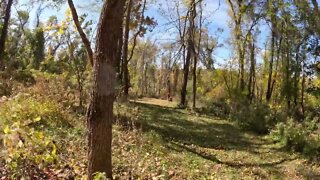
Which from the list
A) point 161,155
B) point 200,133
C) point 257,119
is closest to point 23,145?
point 161,155

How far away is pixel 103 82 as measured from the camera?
5.80 m

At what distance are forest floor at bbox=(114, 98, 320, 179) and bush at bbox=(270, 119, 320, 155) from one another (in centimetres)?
33

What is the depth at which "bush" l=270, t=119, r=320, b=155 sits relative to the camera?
12297 mm

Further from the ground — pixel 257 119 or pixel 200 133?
pixel 257 119

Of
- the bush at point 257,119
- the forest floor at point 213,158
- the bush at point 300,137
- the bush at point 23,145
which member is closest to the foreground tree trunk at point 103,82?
the bush at point 23,145

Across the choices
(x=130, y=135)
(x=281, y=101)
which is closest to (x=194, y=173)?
(x=130, y=135)

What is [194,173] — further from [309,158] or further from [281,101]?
[281,101]

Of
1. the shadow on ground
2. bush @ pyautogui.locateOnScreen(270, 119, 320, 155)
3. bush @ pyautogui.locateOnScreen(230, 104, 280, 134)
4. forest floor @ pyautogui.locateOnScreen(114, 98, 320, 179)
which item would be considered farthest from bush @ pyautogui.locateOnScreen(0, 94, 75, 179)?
bush @ pyautogui.locateOnScreen(230, 104, 280, 134)

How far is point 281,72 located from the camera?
3397cm

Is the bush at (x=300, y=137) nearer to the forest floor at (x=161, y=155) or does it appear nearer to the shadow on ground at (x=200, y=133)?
the forest floor at (x=161, y=155)

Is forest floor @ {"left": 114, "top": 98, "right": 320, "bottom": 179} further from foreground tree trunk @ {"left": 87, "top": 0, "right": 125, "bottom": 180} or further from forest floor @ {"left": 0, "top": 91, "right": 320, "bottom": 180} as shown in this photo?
foreground tree trunk @ {"left": 87, "top": 0, "right": 125, "bottom": 180}

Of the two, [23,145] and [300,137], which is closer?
[23,145]

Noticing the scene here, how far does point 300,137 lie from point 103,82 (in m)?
9.47

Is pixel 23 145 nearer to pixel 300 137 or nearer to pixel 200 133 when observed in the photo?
pixel 300 137
